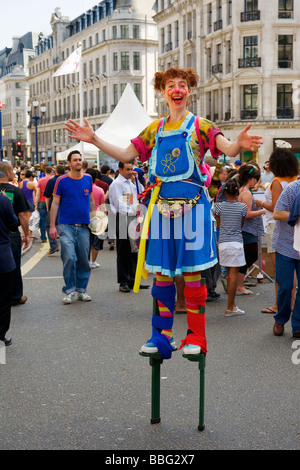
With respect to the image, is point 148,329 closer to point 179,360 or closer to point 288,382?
point 179,360

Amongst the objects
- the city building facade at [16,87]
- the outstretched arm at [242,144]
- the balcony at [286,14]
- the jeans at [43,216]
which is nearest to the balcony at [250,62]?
the balcony at [286,14]

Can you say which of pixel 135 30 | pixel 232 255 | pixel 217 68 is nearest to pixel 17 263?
pixel 232 255

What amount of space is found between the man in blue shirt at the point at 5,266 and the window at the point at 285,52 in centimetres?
4183

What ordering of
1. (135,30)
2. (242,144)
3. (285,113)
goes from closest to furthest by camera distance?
(242,144) < (285,113) < (135,30)

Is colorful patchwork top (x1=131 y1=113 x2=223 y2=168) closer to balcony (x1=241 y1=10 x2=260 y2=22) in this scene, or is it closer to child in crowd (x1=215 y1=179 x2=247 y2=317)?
child in crowd (x1=215 y1=179 x2=247 y2=317)

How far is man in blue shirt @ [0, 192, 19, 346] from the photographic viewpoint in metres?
6.81

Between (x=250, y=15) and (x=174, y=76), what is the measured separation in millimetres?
43774

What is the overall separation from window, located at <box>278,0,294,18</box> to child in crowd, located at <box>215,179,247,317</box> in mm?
40206

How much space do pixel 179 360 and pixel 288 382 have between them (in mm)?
1100

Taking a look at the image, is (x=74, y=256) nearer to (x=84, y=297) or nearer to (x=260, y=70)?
(x=84, y=297)

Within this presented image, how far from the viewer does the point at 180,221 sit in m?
4.44

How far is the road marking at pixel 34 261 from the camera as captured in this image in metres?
12.8

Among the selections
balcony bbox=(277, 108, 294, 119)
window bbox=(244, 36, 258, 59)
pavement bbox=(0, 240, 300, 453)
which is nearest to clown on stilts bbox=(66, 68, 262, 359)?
pavement bbox=(0, 240, 300, 453)

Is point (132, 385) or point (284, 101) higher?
point (284, 101)
